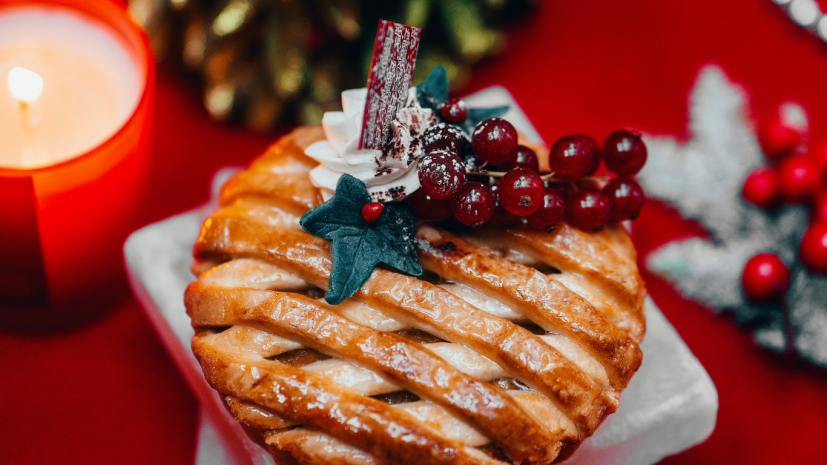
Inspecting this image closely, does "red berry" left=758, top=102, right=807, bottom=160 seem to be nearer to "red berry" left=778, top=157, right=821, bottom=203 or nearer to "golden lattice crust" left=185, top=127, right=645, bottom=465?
"red berry" left=778, top=157, right=821, bottom=203

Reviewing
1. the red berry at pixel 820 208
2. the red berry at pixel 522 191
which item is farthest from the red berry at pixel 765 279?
the red berry at pixel 522 191

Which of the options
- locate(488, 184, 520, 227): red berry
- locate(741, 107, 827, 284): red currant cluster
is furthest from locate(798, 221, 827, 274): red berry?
locate(488, 184, 520, 227): red berry

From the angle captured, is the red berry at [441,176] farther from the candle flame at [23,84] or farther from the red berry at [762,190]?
the red berry at [762,190]

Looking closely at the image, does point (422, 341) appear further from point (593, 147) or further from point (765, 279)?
point (765, 279)

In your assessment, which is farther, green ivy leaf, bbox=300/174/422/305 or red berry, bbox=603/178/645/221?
red berry, bbox=603/178/645/221

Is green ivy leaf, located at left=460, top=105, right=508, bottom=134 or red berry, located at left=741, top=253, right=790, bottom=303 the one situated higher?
green ivy leaf, located at left=460, top=105, right=508, bottom=134

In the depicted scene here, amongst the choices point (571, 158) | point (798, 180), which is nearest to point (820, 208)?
point (798, 180)

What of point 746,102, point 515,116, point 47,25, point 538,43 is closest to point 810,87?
point 746,102
